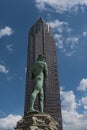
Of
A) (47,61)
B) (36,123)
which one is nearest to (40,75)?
(36,123)

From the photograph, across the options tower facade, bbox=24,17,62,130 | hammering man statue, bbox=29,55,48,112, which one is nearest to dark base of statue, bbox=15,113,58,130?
hammering man statue, bbox=29,55,48,112

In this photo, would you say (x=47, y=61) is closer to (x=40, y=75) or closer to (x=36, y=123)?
(x=40, y=75)

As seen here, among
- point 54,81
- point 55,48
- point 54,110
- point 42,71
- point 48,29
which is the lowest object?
point 42,71

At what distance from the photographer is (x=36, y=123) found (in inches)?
824

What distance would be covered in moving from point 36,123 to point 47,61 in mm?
153723

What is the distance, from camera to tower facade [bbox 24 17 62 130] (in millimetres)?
154875

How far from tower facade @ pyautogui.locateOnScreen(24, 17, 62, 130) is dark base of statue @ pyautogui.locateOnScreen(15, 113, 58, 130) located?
12512 centimetres

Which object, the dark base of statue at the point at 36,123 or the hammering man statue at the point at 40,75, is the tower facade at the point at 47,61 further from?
the dark base of statue at the point at 36,123

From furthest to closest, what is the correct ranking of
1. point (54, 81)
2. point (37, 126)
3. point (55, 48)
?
point (55, 48) < point (54, 81) < point (37, 126)

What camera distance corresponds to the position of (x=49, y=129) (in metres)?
20.9

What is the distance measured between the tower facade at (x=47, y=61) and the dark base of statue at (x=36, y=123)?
125122 millimetres

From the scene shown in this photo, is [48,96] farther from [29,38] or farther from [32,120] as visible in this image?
[32,120]

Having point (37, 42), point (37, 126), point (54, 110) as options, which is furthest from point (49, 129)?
point (37, 42)

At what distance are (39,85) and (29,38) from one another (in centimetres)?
16398
